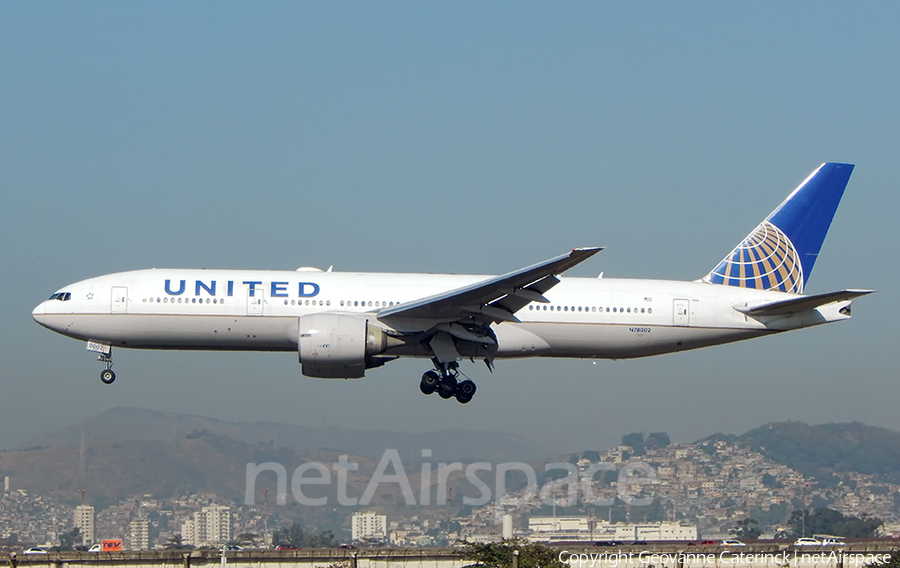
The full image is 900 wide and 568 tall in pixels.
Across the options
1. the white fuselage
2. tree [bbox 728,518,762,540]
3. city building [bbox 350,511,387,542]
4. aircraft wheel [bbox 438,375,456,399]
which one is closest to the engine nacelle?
the white fuselage

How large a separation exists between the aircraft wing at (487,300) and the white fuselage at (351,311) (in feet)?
3.80

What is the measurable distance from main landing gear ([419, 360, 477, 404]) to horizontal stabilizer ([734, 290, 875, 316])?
878 cm

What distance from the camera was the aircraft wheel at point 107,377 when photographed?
33.4 meters

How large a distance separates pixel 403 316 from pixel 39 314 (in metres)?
11.4

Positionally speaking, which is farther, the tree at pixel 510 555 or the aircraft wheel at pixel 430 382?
the tree at pixel 510 555

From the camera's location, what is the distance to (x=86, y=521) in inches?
2672

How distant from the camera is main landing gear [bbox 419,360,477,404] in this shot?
31.9m

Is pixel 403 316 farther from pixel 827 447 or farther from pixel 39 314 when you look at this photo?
pixel 827 447

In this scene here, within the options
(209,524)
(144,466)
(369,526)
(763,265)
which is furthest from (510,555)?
(144,466)

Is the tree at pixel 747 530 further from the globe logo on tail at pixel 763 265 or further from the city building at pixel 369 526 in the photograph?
the globe logo on tail at pixel 763 265

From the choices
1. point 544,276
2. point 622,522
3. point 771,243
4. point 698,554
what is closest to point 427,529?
point 622,522

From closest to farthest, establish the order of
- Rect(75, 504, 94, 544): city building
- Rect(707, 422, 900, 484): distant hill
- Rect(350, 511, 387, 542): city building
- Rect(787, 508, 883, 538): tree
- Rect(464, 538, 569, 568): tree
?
Rect(464, 538, 569, 568): tree → Rect(350, 511, 387, 542): city building → Rect(75, 504, 94, 544): city building → Rect(787, 508, 883, 538): tree → Rect(707, 422, 900, 484): distant hill

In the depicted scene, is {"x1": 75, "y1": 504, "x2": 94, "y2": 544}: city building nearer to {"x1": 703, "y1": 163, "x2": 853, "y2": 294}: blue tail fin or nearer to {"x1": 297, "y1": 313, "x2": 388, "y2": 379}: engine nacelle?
{"x1": 297, "y1": 313, "x2": 388, "y2": 379}: engine nacelle

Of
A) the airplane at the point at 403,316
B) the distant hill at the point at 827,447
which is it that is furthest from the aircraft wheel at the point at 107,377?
the distant hill at the point at 827,447
